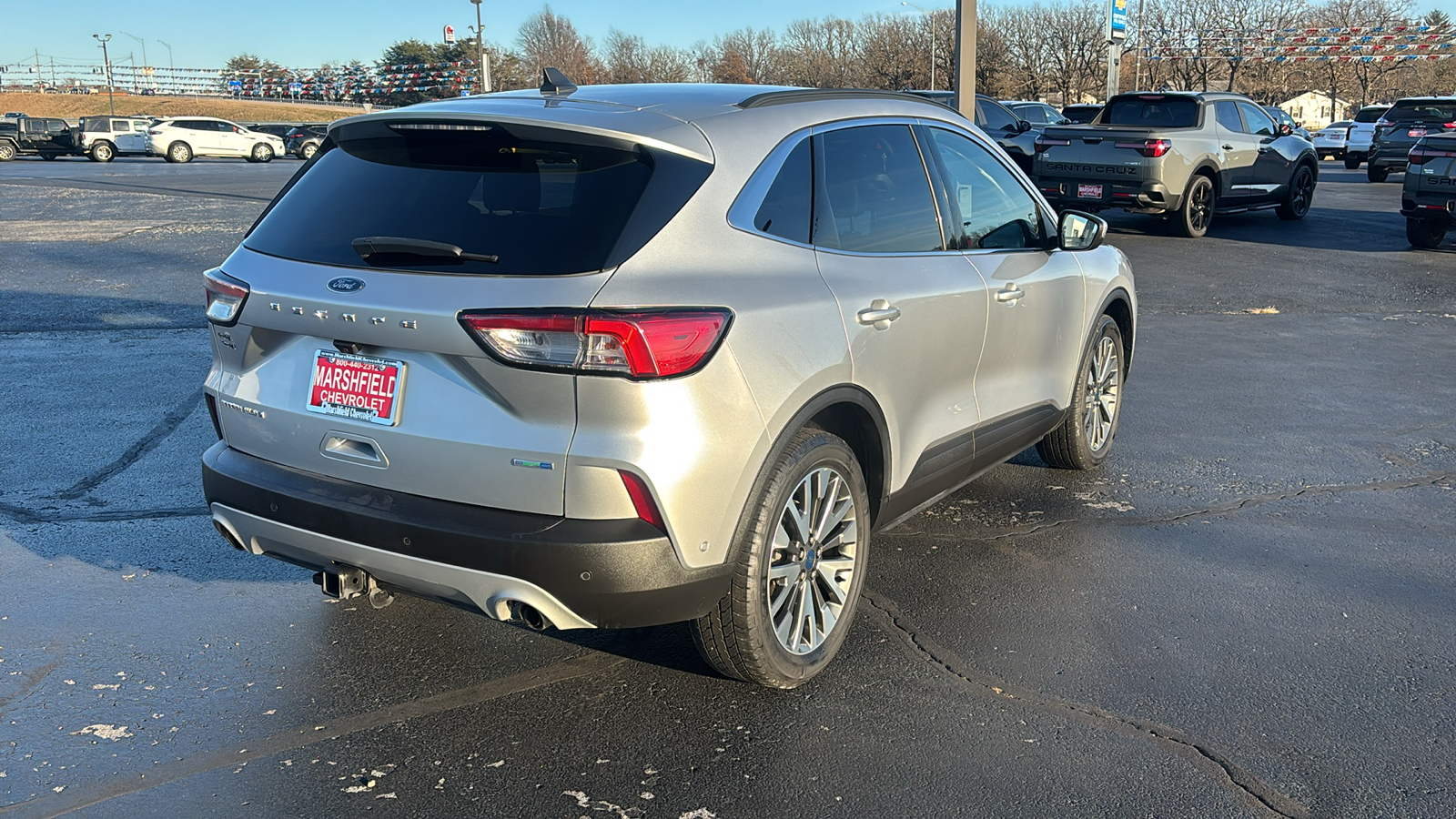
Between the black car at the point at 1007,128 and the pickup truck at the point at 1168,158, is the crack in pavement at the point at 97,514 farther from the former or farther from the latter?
the black car at the point at 1007,128

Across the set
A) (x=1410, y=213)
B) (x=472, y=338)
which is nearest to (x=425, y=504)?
(x=472, y=338)

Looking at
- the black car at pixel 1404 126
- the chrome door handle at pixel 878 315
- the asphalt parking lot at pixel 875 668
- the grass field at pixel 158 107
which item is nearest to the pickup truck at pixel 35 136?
the black car at pixel 1404 126

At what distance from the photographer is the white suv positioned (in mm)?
41500

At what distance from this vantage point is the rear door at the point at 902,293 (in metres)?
3.61

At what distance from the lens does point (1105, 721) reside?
3.39 meters

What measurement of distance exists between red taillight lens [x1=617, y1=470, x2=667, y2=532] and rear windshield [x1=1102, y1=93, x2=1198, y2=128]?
14.8 meters

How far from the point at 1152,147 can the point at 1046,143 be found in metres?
1.39

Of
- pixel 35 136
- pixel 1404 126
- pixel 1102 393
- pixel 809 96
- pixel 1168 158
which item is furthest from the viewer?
pixel 35 136

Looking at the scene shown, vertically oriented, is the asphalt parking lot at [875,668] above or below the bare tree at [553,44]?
below

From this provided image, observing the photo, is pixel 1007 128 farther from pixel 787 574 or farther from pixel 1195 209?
pixel 787 574

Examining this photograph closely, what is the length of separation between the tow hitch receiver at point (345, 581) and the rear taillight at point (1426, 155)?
1446 cm

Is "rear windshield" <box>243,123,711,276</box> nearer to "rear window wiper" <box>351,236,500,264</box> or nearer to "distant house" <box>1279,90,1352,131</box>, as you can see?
"rear window wiper" <box>351,236,500,264</box>

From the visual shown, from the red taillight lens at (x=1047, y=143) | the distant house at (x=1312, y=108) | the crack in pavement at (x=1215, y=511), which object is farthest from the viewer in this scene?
the distant house at (x=1312, y=108)

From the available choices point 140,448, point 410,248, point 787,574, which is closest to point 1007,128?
point 140,448
